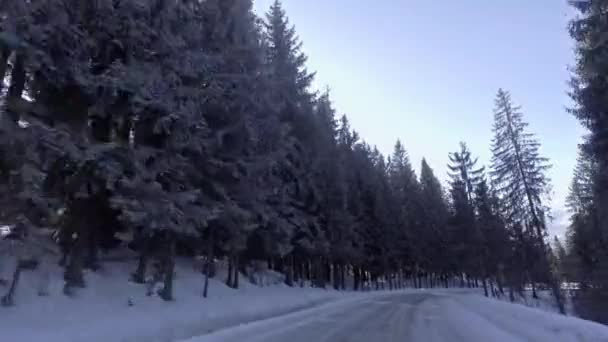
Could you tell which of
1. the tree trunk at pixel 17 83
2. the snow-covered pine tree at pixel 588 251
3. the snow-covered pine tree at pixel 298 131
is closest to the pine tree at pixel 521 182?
the snow-covered pine tree at pixel 588 251

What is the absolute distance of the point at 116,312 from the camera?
973cm

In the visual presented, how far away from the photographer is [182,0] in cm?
1375

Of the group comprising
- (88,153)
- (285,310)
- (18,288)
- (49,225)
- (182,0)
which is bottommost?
(285,310)

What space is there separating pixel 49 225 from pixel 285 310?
981 cm

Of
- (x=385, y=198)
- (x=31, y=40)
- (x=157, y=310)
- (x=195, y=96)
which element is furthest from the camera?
(x=385, y=198)

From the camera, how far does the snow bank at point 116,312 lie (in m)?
7.68

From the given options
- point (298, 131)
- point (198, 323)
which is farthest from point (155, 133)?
point (298, 131)

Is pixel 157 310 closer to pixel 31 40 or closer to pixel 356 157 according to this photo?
pixel 31 40

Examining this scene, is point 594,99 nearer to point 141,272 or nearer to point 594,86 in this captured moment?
point 594,86

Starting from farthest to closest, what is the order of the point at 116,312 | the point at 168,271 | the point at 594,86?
the point at 594,86, the point at 168,271, the point at 116,312

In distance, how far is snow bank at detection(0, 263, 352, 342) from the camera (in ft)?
25.2

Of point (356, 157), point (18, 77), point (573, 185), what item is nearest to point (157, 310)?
point (18, 77)

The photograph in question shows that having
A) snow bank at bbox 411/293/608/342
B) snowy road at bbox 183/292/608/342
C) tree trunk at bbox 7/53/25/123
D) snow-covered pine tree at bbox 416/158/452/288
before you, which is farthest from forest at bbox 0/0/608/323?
snow-covered pine tree at bbox 416/158/452/288

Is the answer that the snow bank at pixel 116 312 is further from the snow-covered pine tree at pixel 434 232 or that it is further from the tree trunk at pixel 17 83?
the snow-covered pine tree at pixel 434 232
